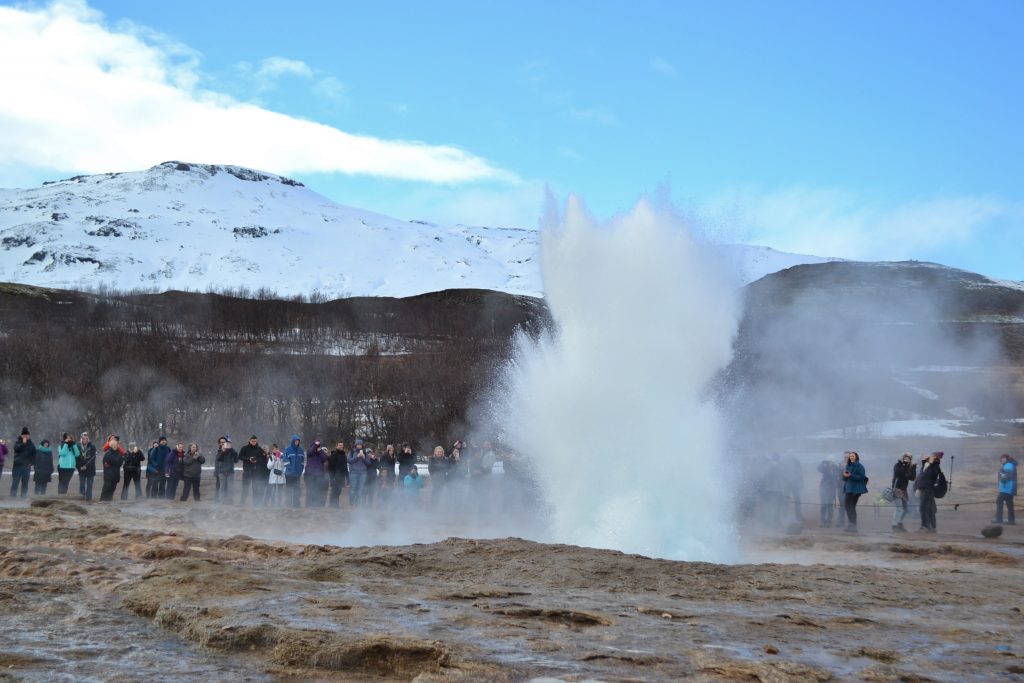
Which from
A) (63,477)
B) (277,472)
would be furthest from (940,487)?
(63,477)

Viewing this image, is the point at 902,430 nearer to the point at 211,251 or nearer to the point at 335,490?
the point at 335,490

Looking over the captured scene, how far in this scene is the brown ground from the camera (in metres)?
7.27

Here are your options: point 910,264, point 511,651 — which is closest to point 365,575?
point 511,651

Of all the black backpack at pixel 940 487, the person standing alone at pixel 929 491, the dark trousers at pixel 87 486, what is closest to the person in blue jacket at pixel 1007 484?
the black backpack at pixel 940 487

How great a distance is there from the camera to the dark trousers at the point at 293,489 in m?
21.3

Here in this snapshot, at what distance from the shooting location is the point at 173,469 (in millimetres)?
20969

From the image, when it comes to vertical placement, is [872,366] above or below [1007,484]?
above

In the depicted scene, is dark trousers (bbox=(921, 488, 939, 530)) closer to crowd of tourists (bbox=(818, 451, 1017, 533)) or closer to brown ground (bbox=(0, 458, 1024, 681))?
crowd of tourists (bbox=(818, 451, 1017, 533))

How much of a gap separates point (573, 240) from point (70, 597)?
396 inches

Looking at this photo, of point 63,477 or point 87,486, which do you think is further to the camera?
point 63,477

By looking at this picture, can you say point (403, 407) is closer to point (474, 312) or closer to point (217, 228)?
point (474, 312)

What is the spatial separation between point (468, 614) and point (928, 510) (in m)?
12.3

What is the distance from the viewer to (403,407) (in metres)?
49.2

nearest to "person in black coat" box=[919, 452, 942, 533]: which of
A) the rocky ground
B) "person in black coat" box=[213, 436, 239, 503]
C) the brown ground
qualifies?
the brown ground
